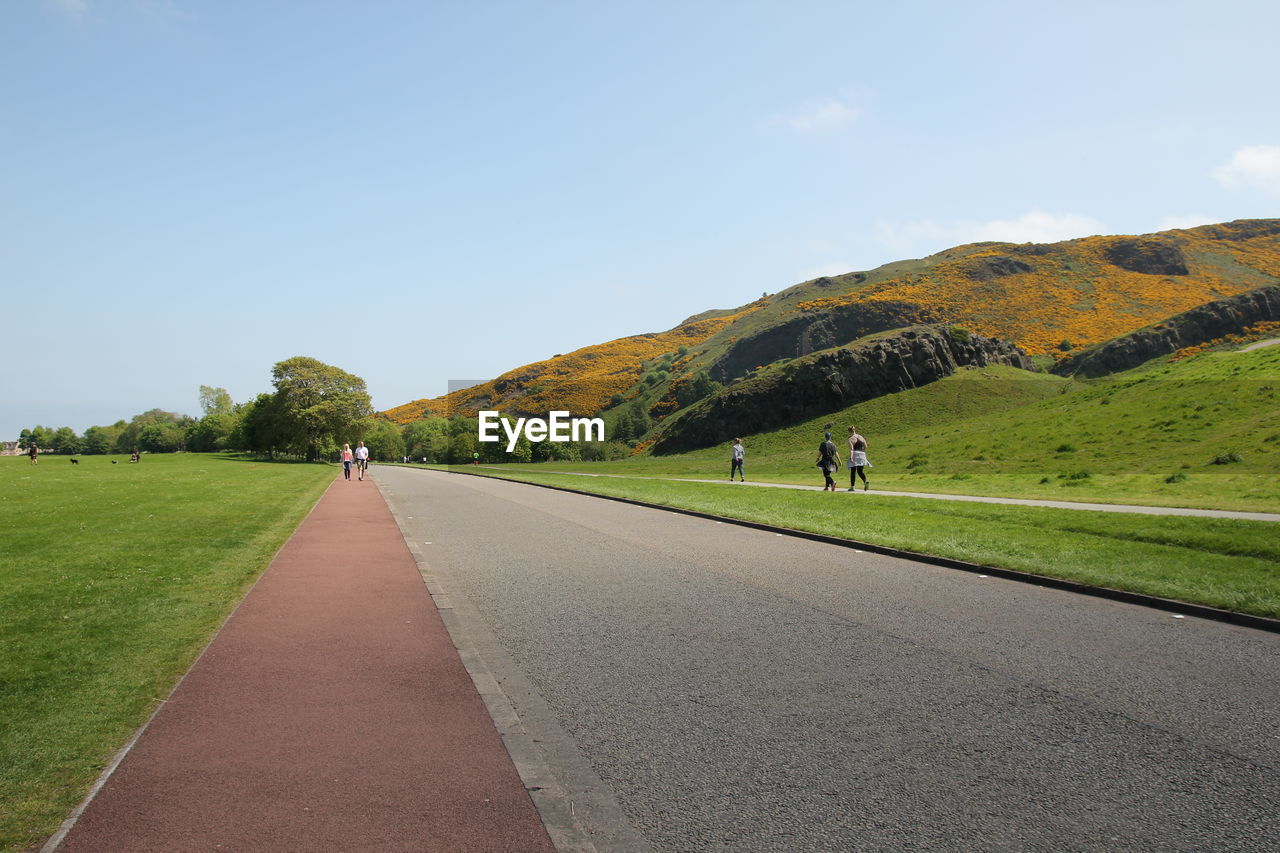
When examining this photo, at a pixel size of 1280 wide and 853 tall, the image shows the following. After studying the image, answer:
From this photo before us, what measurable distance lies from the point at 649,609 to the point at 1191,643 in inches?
195

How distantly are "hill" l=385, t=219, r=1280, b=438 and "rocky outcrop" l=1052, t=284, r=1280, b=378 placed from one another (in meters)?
7.30

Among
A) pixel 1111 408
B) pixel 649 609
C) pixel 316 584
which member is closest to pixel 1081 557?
pixel 649 609

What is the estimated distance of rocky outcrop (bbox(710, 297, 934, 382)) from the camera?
417 ft

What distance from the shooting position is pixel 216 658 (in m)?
6.47

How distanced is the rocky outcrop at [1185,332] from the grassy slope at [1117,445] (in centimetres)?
2451

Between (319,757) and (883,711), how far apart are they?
3.44 meters

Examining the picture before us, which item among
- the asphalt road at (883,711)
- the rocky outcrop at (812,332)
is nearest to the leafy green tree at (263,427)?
the rocky outcrop at (812,332)

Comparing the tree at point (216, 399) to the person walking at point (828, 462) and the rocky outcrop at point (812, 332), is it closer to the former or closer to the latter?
the rocky outcrop at point (812, 332)

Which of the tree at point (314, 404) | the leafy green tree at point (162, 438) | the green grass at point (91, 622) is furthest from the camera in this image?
the leafy green tree at point (162, 438)

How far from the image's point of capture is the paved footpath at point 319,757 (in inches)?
138

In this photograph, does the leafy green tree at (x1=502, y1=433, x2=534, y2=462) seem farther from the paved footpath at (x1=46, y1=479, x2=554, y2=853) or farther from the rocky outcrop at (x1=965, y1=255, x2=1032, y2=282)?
the paved footpath at (x1=46, y1=479, x2=554, y2=853)

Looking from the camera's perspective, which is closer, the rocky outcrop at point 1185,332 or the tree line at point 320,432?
the tree line at point 320,432

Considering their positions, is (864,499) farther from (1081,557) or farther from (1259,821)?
(1259,821)

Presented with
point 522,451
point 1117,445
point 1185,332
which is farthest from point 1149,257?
point 1117,445
